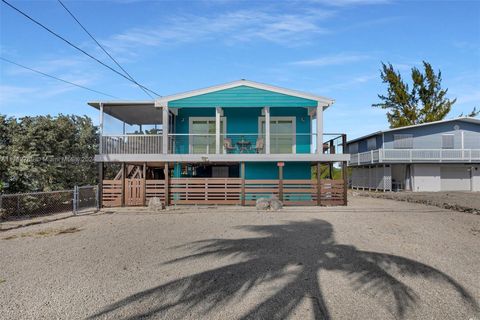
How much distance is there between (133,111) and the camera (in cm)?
1848

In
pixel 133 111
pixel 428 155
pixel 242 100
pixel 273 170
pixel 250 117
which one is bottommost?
pixel 273 170

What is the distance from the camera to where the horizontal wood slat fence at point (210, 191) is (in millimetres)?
16250

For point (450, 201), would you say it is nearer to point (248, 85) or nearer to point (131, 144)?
point (248, 85)

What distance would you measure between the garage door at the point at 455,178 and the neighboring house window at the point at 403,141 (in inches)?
148

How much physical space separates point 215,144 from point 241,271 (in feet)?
42.0

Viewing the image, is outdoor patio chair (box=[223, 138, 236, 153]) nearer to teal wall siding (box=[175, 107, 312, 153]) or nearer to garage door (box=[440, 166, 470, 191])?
teal wall siding (box=[175, 107, 312, 153])

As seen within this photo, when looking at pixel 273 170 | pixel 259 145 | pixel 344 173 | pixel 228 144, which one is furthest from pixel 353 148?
pixel 228 144

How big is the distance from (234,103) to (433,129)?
21.1 meters

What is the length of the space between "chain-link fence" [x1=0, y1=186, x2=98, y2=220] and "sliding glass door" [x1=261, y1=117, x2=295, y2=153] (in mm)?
8591

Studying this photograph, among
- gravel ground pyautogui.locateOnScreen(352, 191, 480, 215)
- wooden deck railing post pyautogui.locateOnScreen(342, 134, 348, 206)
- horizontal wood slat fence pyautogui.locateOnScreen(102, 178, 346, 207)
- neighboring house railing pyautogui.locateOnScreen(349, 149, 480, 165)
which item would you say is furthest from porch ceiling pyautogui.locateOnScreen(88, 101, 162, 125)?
neighboring house railing pyautogui.locateOnScreen(349, 149, 480, 165)

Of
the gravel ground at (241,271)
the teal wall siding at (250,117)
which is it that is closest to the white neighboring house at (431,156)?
the teal wall siding at (250,117)

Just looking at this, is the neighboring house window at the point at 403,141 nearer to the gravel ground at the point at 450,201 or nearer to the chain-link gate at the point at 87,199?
the gravel ground at the point at 450,201

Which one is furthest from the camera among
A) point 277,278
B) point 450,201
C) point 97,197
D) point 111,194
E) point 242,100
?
point 450,201

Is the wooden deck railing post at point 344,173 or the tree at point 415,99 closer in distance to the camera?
the wooden deck railing post at point 344,173
